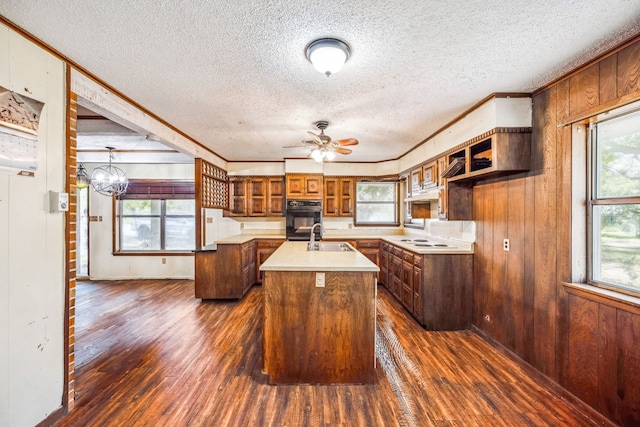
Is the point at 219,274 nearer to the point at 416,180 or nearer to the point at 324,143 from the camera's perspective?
the point at 324,143

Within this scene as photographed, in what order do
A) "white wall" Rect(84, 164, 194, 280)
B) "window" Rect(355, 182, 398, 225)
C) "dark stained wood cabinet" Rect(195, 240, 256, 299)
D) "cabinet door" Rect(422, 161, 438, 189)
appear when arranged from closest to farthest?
"cabinet door" Rect(422, 161, 438, 189) → "dark stained wood cabinet" Rect(195, 240, 256, 299) → "white wall" Rect(84, 164, 194, 280) → "window" Rect(355, 182, 398, 225)

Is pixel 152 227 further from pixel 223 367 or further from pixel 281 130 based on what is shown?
pixel 223 367

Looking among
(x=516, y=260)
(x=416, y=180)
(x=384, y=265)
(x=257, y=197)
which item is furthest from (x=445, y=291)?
(x=257, y=197)

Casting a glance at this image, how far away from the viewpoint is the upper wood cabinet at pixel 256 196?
5539mm

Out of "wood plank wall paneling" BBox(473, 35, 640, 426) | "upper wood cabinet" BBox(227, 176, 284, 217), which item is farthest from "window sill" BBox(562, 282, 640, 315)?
"upper wood cabinet" BBox(227, 176, 284, 217)

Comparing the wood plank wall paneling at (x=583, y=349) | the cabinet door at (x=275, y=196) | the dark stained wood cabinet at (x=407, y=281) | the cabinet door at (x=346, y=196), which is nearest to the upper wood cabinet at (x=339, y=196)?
the cabinet door at (x=346, y=196)

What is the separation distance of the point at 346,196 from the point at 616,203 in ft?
13.3

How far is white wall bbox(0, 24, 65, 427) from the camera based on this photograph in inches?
60.2

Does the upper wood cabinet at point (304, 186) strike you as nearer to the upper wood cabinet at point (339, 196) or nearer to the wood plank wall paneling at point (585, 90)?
the upper wood cabinet at point (339, 196)

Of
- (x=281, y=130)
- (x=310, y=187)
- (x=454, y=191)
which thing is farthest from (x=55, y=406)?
(x=310, y=187)

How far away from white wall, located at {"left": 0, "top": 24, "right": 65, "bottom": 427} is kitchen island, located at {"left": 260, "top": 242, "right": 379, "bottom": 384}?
4.52 ft

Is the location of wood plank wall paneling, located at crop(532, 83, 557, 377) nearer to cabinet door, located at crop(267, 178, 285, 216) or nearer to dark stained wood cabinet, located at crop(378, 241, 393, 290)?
dark stained wood cabinet, located at crop(378, 241, 393, 290)

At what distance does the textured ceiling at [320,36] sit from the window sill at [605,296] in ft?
5.28

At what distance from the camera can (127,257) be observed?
5.57 meters
